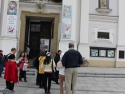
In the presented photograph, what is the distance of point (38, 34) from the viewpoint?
70.3 ft

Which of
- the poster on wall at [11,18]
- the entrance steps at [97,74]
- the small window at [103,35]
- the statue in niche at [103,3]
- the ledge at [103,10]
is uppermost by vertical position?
the statue in niche at [103,3]

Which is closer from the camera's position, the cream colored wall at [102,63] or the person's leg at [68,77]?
the person's leg at [68,77]

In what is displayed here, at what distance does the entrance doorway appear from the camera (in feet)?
68.8

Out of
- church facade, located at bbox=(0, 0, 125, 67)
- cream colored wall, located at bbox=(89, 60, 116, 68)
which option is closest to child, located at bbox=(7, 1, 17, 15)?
church facade, located at bbox=(0, 0, 125, 67)

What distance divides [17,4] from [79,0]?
6.02 metres

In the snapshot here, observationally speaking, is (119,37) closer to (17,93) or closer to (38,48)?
(38,48)

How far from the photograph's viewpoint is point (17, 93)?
8.39m

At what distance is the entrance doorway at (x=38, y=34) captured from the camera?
68.8 ft

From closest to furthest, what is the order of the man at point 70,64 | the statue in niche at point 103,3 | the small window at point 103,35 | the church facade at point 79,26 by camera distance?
1. the man at point 70,64
2. the church facade at point 79,26
3. the small window at point 103,35
4. the statue in niche at point 103,3

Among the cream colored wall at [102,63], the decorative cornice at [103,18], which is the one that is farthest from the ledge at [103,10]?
the cream colored wall at [102,63]

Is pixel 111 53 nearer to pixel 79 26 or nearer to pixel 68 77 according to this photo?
pixel 79 26

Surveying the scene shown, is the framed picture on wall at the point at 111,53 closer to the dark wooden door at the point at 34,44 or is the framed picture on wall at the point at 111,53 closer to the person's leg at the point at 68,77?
the dark wooden door at the point at 34,44

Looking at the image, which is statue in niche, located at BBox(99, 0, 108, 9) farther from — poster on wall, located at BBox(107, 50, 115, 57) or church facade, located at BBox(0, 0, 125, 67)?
poster on wall, located at BBox(107, 50, 115, 57)

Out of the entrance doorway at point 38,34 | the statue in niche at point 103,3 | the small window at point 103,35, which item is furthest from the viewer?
the entrance doorway at point 38,34
